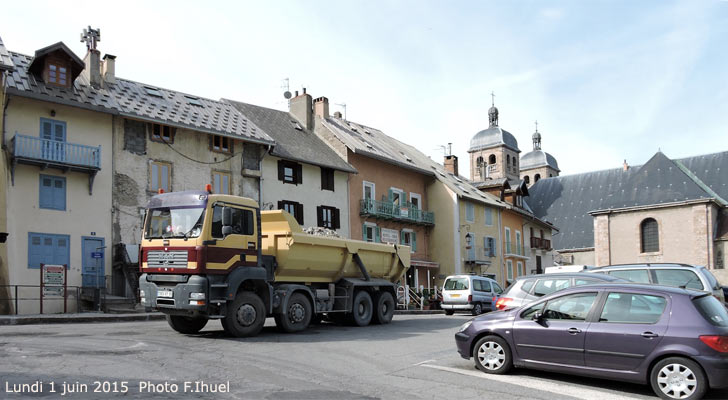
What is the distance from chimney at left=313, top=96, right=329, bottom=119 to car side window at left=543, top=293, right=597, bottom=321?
32.0 meters

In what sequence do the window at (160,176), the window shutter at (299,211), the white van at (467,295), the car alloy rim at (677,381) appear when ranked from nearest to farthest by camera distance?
the car alloy rim at (677,381), the white van at (467,295), the window at (160,176), the window shutter at (299,211)

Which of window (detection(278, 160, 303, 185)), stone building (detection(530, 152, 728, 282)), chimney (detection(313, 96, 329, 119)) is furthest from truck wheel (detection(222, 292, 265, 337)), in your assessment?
stone building (detection(530, 152, 728, 282))

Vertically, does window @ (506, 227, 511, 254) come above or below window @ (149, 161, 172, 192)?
below

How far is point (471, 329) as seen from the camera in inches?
383

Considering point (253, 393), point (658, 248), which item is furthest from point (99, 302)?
point (658, 248)

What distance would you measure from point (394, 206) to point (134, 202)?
17.9 m

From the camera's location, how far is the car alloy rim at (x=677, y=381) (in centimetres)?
766

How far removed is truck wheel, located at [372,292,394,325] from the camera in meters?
17.9

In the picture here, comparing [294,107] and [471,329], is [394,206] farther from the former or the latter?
[471,329]

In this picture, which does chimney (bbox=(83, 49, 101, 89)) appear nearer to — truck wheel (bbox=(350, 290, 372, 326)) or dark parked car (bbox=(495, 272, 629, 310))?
truck wheel (bbox=(350, 290, 372, 326))

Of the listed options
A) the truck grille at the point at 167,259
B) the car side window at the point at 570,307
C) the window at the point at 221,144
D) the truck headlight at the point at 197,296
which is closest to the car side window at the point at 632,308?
the car side window at the point at 570,307

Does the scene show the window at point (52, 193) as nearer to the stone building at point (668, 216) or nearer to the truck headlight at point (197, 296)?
the truck headlight at point (197, 296)

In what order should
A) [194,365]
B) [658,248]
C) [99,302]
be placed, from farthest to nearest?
1. [658,248]
2. [99,302]
3. [194,365]

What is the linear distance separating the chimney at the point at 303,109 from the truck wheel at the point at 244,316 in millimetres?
25884
